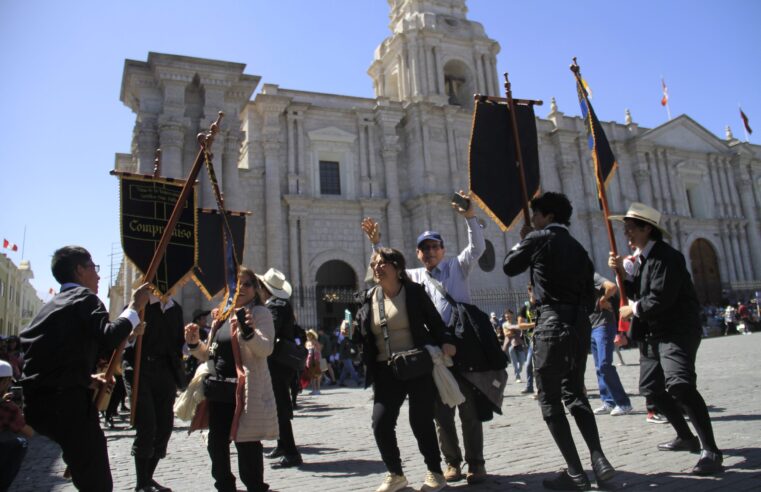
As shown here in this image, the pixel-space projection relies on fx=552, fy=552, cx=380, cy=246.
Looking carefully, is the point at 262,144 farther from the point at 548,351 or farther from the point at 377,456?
the point at 548,351

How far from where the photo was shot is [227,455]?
388 centimetres

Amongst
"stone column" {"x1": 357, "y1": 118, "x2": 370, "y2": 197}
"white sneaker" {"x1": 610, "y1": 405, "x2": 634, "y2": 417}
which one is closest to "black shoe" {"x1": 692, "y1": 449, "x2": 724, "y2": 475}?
"white sneaker" {"x1": 610, "y1": 405, "x2": 634, "y2": 417}

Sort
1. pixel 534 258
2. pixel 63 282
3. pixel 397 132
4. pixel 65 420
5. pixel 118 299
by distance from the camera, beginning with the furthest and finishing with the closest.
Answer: pixel 118 299 < pixel 397 132 < pixel 534 258 < pixel 63 282 < pixel 65 420

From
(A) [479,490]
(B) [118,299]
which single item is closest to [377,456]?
(A) [479,490]

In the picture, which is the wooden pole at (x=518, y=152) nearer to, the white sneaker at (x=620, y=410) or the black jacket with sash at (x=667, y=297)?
the black jacket with sash at (x=667, y=297)

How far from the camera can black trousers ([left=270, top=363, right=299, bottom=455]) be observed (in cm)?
516

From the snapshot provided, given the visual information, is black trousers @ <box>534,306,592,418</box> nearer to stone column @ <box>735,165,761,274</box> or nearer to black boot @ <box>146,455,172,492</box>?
black boot @ <box>146,455,172,492</box>

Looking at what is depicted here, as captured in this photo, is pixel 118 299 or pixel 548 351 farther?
pixel 118 299

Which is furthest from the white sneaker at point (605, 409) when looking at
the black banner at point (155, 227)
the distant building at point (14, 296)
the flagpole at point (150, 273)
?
the distant building at point (14, 296)

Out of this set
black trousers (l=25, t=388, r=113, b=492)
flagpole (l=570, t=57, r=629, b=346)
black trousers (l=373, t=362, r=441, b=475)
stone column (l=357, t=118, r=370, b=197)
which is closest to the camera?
black trousers (l=25, t=388, r=113, b=492)

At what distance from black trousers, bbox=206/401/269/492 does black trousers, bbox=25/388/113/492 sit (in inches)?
30.2

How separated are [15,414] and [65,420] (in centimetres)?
174

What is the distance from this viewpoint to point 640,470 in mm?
4094

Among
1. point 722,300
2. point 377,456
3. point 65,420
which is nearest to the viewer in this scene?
point 65,420
